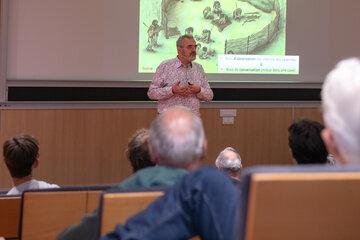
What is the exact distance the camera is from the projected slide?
6.28 metres

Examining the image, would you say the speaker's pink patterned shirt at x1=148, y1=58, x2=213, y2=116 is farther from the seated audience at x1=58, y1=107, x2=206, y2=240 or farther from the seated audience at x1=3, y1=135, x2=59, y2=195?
the seated audience at x1=58, y1=107, x2=206, y2=240

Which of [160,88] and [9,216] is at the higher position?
[160,88]

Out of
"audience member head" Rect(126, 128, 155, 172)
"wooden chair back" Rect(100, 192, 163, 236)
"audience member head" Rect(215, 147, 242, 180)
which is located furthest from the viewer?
"audience member head" Rect(215, 147, 242, 180)

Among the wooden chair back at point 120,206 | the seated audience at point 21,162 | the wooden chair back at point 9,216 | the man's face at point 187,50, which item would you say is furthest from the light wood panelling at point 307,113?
the wooden chair back at point 120,206

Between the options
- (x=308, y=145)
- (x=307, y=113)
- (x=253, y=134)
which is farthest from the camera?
(x=307, y=113)

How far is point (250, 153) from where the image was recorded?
22.3ft

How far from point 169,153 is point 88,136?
435cm

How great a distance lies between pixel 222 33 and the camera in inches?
259

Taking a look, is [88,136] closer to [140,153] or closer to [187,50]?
[187,50]

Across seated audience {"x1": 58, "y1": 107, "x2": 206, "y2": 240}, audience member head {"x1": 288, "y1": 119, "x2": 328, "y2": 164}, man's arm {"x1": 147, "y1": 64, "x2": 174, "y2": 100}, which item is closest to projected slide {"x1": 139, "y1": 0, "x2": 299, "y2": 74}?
man's arm {"x1": 147, "y1": 64, "x2": 174, "y2": 100}

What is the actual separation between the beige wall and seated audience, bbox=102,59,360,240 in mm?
4334

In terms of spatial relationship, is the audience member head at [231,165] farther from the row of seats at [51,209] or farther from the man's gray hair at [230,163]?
the row of seats at [51,209]

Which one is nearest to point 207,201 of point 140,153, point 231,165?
point 140,153

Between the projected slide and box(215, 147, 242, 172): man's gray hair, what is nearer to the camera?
box(215, 147, 242, 172): man's gray hair
